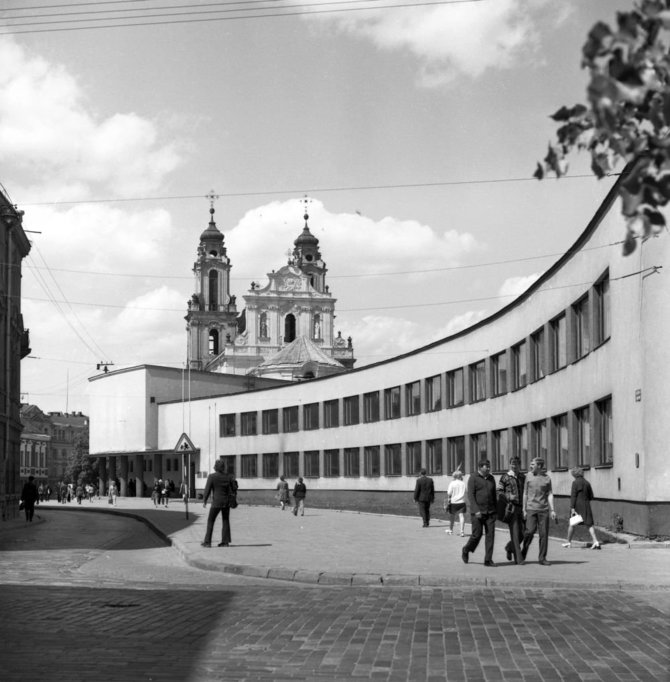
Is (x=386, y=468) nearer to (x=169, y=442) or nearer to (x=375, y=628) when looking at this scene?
(x=169, y=442)

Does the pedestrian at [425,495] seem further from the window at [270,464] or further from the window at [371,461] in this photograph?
the window at [270,464]

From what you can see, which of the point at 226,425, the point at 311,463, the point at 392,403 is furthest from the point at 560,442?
the point at 226,425

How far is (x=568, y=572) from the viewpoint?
52.0 feet

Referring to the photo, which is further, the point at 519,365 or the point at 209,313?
the point at 209,313

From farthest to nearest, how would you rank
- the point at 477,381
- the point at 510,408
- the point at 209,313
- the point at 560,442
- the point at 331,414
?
the point at 209,313 → the point at 331,414 → the point at 477,381 → the point at 510,408 → the point at 560,442

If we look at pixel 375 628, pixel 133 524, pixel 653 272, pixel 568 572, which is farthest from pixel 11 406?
pixel 375 628

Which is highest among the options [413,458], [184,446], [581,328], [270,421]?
[581,328]

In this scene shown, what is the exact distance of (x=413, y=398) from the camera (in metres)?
50.1

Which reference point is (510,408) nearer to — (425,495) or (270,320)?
(425,495)

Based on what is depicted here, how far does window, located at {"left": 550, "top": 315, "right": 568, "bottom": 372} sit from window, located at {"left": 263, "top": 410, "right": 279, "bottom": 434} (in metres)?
35.0

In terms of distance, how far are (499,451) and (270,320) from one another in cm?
8038

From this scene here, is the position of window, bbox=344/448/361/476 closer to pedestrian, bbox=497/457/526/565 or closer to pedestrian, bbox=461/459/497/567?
pedestrian, bbox=497/457/526/565

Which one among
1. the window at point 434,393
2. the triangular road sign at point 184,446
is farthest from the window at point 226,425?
the triangular road sign at point 184,446

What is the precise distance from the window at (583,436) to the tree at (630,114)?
2497 cm
